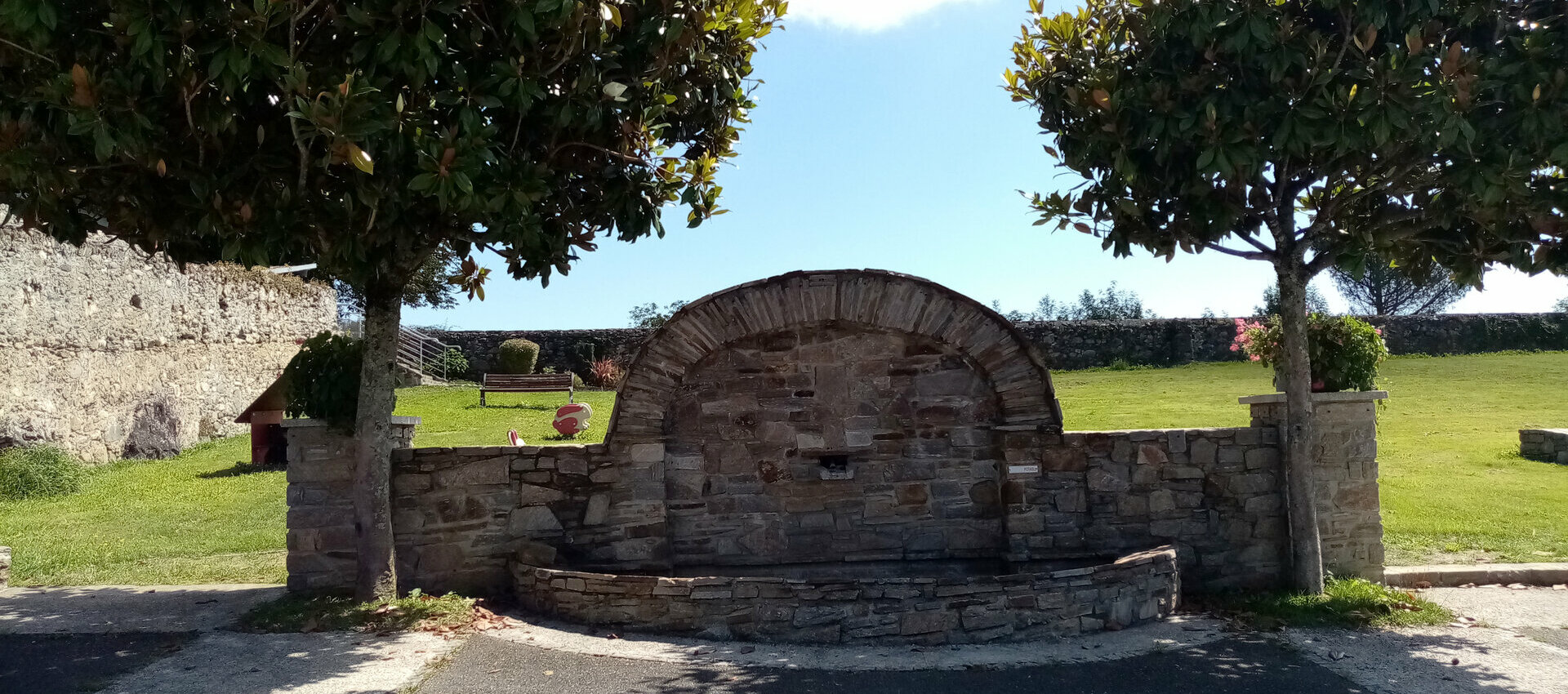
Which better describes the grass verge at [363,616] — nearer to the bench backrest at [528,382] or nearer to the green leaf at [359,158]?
the green leaf at [359,158]

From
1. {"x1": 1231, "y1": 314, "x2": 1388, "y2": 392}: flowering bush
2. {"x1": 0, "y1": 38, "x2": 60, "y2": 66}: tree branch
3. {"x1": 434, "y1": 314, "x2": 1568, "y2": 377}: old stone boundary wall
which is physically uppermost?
{"x1": 0, "y1": 38, "x2": 60, "y2": 66}: tree branch

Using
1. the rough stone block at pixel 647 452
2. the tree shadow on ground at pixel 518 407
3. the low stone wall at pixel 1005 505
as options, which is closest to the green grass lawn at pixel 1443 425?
the low stone wall at pixel 1005 505

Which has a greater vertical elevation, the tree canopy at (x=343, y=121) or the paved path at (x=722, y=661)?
the tree canopy at (x=343, y=121)

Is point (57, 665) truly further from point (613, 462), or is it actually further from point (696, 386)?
point (696, 386)

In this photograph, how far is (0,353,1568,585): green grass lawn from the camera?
28.6 ft

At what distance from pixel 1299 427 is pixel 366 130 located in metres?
6.58

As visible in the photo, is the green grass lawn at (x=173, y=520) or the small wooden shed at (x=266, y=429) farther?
the small wooden shed at (x=266, y=429)

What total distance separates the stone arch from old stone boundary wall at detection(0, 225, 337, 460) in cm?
891

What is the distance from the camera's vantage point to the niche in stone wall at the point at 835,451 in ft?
24.5

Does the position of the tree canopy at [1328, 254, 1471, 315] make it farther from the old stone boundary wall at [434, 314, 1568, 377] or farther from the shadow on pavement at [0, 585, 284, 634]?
the shadow on pavement at [0, 585, 284, 634]

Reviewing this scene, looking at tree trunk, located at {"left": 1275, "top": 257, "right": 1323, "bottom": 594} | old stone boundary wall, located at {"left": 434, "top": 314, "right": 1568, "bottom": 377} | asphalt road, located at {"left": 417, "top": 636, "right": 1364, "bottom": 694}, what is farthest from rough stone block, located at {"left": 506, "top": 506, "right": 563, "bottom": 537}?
old stone boundary wall, located at {"left": 434, "top": 314, "right": 1568, "bottom": 377}

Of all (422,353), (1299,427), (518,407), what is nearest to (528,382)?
(518,407)

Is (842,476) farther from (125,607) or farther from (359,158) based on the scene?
(125,607)

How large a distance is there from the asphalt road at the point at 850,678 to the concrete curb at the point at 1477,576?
9.19 feet
